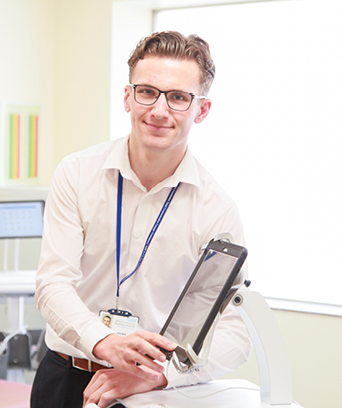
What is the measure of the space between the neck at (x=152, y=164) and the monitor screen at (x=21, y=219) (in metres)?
1.58

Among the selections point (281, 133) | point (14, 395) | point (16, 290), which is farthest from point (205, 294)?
point (281, 133)

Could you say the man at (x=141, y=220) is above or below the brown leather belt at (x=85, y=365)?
above

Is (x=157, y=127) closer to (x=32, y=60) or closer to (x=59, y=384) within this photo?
(x=59, y=384)

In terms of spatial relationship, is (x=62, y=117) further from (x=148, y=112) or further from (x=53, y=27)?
(x=148, y=112)

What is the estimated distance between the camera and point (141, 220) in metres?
1.66

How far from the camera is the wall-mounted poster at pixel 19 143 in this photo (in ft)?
11.5

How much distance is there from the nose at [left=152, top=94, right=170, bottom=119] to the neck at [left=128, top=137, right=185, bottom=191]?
0.16 meters

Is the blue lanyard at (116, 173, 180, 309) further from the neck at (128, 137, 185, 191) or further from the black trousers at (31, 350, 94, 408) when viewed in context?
the black trousers at (31, 350, 94, 408)

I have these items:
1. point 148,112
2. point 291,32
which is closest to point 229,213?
point 148,112

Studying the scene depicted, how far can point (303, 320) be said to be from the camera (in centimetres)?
307

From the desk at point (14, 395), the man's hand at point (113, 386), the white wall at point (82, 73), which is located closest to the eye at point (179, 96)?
the man's hand at point (113, 386)

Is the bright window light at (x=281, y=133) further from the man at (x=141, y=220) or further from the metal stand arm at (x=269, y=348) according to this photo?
the metal stand arm at (x=269, y=348)

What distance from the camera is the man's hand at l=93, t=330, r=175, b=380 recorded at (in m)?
1.22

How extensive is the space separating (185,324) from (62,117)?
274 centimetres
